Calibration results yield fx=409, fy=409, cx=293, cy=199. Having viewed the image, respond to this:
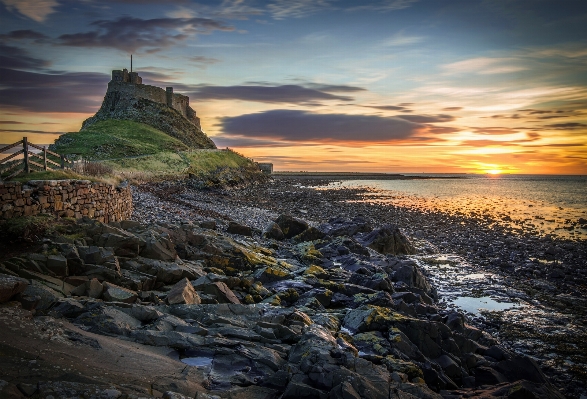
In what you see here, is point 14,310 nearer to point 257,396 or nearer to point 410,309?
point 257,396

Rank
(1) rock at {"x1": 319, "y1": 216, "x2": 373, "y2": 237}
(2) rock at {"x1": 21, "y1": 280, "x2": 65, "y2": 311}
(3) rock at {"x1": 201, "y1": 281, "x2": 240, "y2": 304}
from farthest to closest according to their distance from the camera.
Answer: (1) rock at {"x1": 319, "y1": 216, "x2": 373, "y2": 237}
(3) rock at {"x1": 201, "y1": 281, "x2": 240, "y2": 304}
(2) rock at {"x1": 21, "y1": 280, "x2": 65, "y2": 311}

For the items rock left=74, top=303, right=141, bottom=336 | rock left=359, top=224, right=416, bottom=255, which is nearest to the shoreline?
rock left=359, top=224, right=416, bottom=255

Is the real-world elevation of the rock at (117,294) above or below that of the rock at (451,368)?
above

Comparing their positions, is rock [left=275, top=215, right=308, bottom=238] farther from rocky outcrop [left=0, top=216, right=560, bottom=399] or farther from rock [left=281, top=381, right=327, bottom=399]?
rock [left=281, top=381, right=327, bottom=399]

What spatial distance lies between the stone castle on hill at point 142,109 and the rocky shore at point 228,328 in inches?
3665

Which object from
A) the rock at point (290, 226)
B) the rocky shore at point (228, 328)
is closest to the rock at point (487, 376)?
the rocky shore at point (228, 328)

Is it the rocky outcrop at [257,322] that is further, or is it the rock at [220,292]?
the rock at [220,292]

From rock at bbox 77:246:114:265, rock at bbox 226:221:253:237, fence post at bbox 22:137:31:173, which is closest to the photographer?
rock at bbox 77:246:114:265

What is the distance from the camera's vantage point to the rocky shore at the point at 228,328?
7070 mm

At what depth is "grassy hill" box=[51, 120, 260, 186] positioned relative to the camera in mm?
57750

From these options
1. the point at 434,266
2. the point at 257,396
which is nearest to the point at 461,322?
the point at 257,396

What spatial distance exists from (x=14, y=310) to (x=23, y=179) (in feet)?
31.9

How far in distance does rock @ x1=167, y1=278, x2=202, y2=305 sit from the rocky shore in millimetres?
55

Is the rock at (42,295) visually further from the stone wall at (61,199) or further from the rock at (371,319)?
the rock at (371,319)
